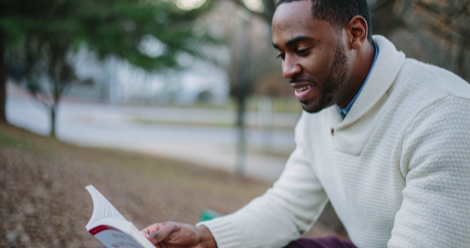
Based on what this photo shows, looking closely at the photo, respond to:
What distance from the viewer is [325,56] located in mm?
1477

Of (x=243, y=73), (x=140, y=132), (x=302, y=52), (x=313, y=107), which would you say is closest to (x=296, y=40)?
(x=302, y=52)

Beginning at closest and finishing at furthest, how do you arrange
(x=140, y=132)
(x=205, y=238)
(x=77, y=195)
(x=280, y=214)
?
(x=205, y=238), (x=280, y=214), (x=77, y=195), (x=140, y=132)

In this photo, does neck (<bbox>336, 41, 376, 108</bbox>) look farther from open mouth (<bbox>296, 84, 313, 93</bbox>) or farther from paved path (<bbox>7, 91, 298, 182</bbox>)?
paved path (<bbox>7, 91, 298, 182</bbox>)

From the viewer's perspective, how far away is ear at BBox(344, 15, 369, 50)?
1.47 meters

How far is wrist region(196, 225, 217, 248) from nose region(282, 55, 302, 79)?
749 mm

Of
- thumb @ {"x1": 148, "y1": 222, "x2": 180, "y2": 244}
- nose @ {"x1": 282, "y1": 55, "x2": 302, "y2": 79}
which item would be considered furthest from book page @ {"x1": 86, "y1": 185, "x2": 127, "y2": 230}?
nose @ {"x1": 282, "y1": 55, "x2": 302, "y2": 79}

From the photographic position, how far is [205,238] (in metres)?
1.64

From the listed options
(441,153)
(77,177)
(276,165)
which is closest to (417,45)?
(441,153)

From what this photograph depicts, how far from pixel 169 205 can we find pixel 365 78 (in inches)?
138

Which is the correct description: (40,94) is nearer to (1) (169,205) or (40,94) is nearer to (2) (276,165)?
(2) (276,165)

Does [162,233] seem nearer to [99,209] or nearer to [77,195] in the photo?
[99,209]

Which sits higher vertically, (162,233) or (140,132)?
(162,233)

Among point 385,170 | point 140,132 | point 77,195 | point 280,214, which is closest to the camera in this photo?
point 385,170

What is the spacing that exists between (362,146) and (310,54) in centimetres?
42
